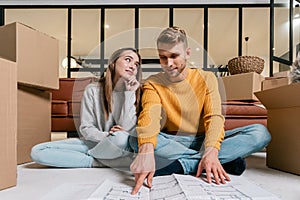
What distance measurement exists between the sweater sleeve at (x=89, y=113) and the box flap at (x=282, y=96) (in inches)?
25.8

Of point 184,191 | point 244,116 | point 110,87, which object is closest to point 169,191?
point 184,191

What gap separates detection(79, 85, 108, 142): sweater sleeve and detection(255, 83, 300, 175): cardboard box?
668 mm

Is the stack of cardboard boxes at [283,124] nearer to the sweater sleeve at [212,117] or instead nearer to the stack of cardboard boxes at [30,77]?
the sweater sleeve at [212,117]

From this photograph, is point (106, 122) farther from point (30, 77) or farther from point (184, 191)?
point (184, 191)

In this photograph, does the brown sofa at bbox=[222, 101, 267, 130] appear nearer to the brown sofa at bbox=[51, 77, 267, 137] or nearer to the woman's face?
the brown sofa at bbox=[51, 77, 267, 137]

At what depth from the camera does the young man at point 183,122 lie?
96 centimetres

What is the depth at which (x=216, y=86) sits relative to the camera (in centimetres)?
107

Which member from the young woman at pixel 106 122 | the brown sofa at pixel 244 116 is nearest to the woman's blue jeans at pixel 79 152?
the young woman at pixel 106 122

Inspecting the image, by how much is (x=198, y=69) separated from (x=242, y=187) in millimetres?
484

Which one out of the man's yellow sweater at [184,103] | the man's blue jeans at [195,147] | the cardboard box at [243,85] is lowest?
the man's blue jeans at [195,147]

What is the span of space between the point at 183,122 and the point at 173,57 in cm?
25

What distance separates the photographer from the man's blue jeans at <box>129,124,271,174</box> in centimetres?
101

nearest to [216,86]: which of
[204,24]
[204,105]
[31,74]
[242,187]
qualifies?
[204,105]

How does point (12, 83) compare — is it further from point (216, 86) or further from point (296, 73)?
point (296, 73)
